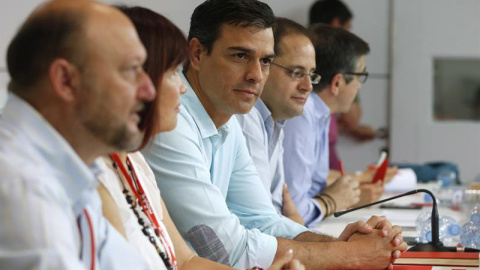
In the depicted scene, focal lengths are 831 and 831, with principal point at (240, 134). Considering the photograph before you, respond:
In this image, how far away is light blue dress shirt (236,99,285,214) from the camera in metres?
2.90

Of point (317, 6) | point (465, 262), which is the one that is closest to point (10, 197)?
point (465, 262)

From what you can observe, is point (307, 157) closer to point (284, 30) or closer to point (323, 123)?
point (323, 123)

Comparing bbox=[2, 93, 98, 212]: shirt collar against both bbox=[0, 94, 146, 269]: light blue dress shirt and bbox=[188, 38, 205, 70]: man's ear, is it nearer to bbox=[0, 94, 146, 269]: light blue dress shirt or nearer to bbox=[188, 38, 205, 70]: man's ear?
bbox=[0, 94, 146, 269]: light blue dress shirt

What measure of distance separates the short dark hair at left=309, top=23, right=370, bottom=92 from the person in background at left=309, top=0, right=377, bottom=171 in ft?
5.66

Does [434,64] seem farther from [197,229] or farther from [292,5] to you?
[197,229]

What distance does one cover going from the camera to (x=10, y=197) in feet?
3.54

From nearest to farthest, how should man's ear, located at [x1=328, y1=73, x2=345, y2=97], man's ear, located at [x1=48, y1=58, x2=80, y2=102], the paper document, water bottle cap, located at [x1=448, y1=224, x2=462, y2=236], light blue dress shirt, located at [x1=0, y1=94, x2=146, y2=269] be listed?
light blue dress shirt, located at [x1=0, y1=94, x2=146, y2=269], man's ear, located at [x1=48, y1=58, x2=80, y2=102], water bottle cap, located at [x1=448, y1=224, x2=462, y2=236], man's ear, located at [x1=328, y1=73, x2=345, y2=97], the paper document

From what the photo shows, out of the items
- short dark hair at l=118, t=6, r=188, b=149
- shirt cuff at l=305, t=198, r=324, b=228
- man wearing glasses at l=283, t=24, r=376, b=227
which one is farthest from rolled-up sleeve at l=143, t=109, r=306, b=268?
man wearing glasses at l=283, t=24, r=376, b=227

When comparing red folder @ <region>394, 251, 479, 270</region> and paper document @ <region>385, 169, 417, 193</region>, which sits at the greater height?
red folder @ <region>394, 251, 479, 270</region>

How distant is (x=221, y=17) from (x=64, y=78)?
1.34 meters

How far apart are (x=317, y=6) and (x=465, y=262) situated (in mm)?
3836

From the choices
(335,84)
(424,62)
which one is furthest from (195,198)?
(424,62)

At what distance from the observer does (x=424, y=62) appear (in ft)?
19.7

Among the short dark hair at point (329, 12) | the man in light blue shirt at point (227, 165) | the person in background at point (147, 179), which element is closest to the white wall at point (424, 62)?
the short dark hair at point (329, 12)
